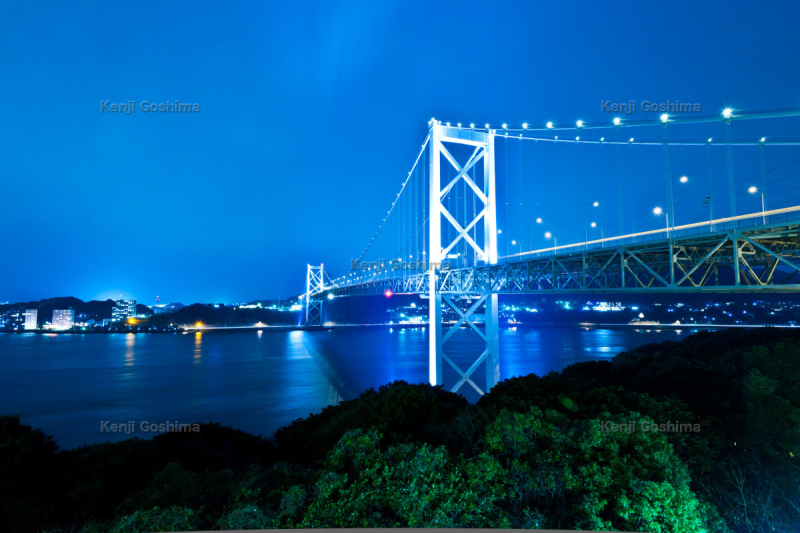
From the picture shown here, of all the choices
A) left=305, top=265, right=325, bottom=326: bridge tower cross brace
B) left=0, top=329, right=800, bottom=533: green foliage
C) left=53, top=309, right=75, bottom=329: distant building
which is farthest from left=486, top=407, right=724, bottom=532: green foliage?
left=53, top=309, right=75, bottom=329: distant building

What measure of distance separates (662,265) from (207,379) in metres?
22.3

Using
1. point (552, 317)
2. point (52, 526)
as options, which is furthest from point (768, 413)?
point (552, 317)

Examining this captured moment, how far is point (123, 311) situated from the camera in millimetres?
79125

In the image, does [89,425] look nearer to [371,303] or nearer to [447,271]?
[447,271]

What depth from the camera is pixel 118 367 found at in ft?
89.2

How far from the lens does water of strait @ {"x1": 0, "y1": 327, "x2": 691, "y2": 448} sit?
1559 centimetres

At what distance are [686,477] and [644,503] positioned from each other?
0.57 m

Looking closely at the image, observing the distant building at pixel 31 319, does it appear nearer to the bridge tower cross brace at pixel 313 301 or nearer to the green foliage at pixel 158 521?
the bridge tower cross brace at pixel 313 301

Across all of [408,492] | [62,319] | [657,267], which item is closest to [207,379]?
[657,267]

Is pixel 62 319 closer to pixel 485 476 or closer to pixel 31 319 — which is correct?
pixel 31 319

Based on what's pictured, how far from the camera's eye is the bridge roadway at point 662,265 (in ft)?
20.7

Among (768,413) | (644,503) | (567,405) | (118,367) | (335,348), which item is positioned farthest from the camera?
(335,348)

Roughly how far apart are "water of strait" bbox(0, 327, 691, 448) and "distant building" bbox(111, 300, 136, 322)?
1613 inches

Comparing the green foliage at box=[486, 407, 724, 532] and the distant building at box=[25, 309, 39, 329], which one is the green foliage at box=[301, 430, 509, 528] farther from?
the distant building at box=[25, 309, 39, 329]
